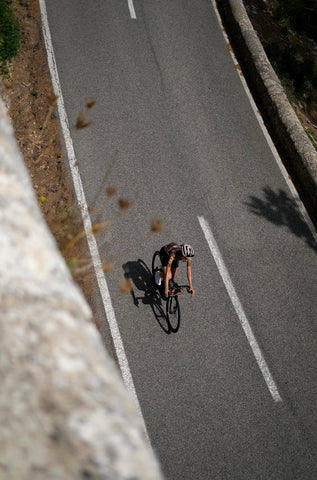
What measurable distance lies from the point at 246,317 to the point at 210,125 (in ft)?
16.5

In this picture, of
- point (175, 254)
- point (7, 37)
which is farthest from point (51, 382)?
point (7, 37)

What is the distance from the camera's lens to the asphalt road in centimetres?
742

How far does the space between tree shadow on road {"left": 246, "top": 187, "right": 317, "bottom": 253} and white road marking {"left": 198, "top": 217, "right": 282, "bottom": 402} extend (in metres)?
1.32

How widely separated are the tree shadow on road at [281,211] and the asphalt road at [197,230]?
0.03 metres

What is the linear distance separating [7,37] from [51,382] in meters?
9.68

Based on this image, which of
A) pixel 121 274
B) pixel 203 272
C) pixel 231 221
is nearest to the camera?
pixel 121 274

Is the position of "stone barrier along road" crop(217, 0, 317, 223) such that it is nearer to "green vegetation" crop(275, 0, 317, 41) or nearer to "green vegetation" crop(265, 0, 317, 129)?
"green vegetation" crop(265, 0, 317, 129)

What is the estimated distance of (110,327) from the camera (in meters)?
7.91

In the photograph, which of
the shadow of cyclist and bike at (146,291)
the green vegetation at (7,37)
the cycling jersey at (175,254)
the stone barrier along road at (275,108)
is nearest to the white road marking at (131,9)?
the stone barrier along road at (275,108)

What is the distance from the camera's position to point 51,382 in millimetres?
2521

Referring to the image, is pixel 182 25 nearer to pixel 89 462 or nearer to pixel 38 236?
pixel 38 236

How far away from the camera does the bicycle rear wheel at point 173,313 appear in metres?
8.16

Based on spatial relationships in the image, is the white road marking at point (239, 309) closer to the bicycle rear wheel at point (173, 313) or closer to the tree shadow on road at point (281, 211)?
the bicycle rear wheel at point (173, 313)

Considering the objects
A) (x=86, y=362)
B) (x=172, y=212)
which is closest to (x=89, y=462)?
(x=86, y=362)
